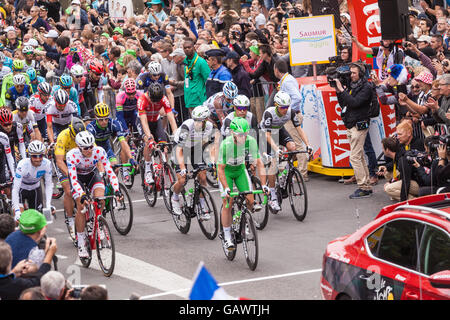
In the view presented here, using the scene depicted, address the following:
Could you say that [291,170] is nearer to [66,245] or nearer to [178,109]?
[66,245]

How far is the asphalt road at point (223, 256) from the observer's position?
1052 cm

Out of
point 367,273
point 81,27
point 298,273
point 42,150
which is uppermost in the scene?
point 81,27

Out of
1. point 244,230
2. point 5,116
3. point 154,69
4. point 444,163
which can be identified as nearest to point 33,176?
point 5,116

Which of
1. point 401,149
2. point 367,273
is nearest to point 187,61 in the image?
point 401,149

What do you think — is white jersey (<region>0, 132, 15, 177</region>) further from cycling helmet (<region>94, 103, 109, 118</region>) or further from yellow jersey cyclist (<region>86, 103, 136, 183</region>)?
cycling helmet (<region>94, 103, 109, 118</region>)

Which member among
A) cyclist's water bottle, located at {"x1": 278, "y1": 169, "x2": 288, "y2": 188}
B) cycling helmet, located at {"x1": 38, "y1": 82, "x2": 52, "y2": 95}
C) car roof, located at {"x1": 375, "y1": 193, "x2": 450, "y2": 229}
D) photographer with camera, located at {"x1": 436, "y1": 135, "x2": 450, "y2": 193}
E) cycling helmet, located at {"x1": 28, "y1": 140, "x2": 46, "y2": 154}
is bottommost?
cyclist's water bottle, located at {"x1": 278, "y1": 169, "x2": 288, "y2": 188}

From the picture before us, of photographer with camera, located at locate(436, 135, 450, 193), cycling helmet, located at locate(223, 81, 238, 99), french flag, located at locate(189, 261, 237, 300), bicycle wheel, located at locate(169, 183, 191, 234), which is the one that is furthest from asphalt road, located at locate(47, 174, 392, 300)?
french flag, located at locate(189, 261, 237, 300)

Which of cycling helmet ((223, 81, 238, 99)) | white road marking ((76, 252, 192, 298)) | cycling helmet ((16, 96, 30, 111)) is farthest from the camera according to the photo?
cycling helmet ((16, 96, 30, 111))

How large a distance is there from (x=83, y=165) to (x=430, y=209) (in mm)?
6196

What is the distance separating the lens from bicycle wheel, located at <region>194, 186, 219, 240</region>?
12.9 meters

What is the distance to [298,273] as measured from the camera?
1088 cm

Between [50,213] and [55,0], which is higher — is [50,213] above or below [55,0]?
below

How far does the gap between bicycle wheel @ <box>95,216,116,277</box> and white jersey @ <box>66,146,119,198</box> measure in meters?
0.63

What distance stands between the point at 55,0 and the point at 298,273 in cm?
2099
